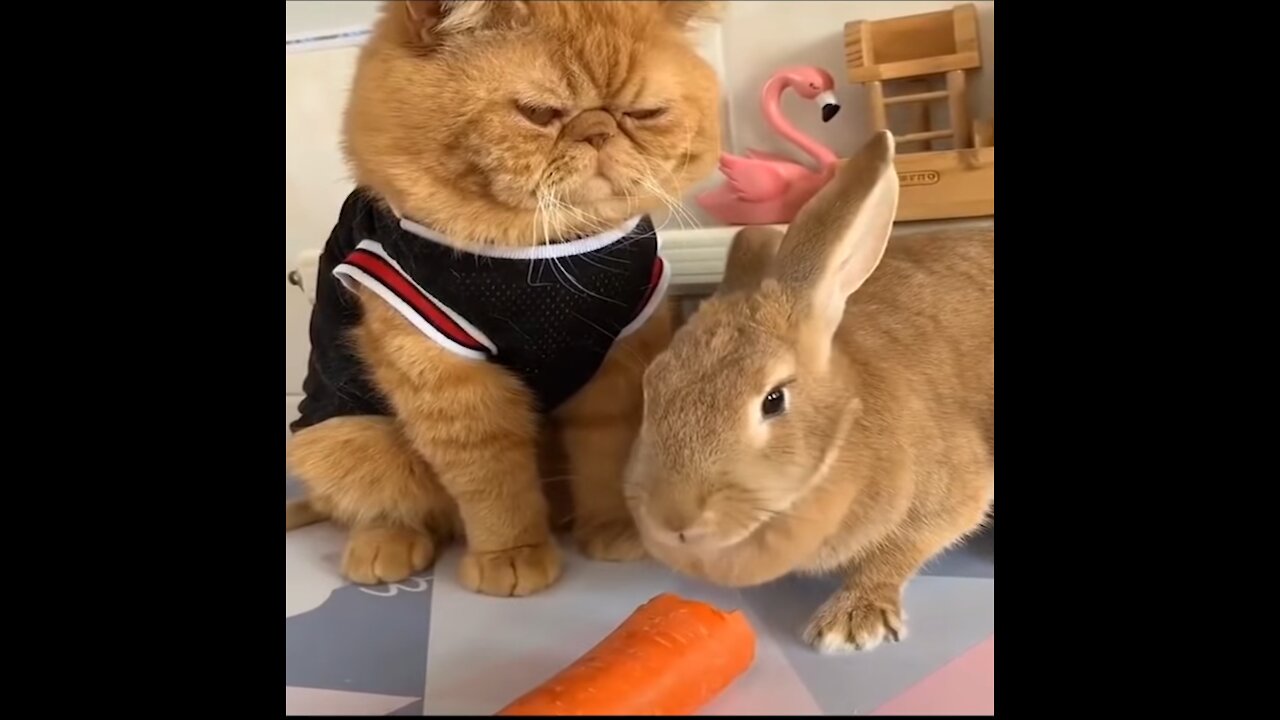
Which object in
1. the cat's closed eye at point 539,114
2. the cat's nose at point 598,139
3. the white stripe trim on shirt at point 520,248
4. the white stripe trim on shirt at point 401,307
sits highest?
the cat's closed eye at point 539,114

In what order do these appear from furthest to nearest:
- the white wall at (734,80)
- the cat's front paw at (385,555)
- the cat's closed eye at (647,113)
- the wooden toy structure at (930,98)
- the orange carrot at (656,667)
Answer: the white wall at (734,80) → the wooden toy structure at (930,98) → the cat's front paw at (385,555) → the cat's closed eye at (647,113) → the orange carrot at (656,667)

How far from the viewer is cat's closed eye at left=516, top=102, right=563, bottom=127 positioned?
3.35ft

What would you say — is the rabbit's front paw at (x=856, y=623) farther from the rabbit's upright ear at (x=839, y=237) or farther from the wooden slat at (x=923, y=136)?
the wooden slat at (x=923, y=136)

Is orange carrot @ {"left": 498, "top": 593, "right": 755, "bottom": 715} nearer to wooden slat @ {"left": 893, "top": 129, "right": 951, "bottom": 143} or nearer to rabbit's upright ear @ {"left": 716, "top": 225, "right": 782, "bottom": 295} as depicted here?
rabbit's upright ear @ {"left": 716, "top": 225, "right": 782, "bottom": 295}

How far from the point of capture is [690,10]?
3.87 ft

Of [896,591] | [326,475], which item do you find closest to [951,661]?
[896,591]

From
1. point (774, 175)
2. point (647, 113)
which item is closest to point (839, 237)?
point (647, 113)

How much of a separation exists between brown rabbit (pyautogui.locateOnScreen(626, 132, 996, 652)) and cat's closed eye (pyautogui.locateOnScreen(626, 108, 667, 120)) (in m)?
0.19

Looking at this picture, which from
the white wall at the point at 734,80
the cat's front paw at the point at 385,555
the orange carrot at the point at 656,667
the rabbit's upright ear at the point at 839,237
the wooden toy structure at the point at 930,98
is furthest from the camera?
the white wall at the point at 734,80

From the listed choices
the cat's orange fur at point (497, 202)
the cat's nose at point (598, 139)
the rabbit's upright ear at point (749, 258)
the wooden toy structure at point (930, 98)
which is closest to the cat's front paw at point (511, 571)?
the cat's orange fur at point (497, 202)

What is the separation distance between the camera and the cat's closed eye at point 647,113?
42.3 inches

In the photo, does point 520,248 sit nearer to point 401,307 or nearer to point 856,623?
point 401,307

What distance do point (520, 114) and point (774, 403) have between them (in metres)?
0.42

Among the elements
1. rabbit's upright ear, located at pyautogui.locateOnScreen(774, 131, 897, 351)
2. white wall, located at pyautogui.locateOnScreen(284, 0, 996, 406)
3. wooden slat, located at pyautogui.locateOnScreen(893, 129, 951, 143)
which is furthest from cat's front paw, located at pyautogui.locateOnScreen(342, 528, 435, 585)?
wooden slat, located at pyautogui.locateOnScreen(893, 129, 951, 143)
